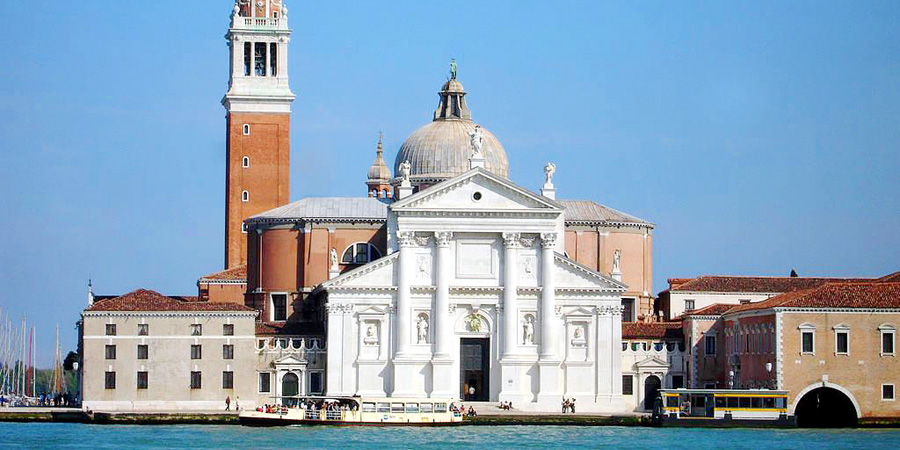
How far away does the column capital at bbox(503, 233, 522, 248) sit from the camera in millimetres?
71375

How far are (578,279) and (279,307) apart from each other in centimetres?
1215

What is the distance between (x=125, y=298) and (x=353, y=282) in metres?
7.96

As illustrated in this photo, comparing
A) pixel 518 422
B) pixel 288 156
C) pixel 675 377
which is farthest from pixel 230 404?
pixel 288 156

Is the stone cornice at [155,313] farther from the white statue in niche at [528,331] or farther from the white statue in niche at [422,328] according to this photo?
the white statue in niche at [528,331]

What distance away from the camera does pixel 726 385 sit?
7238cm

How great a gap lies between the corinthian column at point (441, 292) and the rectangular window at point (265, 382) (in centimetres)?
595

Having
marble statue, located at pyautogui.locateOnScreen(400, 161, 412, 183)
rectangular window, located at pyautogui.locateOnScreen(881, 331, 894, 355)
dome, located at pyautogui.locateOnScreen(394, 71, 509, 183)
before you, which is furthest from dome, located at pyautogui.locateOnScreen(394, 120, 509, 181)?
rectangular window, located at pyautogui.locateOnScreen(881, 331, 894, 355)

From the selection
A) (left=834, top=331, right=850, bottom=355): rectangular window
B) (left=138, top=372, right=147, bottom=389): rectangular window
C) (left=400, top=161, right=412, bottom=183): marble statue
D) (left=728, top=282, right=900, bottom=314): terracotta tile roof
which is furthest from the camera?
(left=400, top=161, right=412, bottom=183): marble statue

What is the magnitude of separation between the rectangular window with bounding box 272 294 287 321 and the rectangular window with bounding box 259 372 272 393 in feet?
17.9

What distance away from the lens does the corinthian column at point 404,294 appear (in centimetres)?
7131

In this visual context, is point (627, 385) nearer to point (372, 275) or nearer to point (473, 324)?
point (473, 324)

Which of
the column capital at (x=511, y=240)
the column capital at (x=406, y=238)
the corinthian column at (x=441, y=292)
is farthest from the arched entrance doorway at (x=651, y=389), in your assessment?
the column capital at (x=406, y=238)

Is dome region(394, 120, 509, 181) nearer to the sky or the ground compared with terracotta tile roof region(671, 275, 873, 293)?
nearer to the sky

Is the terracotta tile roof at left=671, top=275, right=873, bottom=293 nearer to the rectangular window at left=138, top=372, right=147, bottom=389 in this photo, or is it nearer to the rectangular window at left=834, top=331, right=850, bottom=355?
the rectangular window at left=834, top=331, right=850, bottom=355
